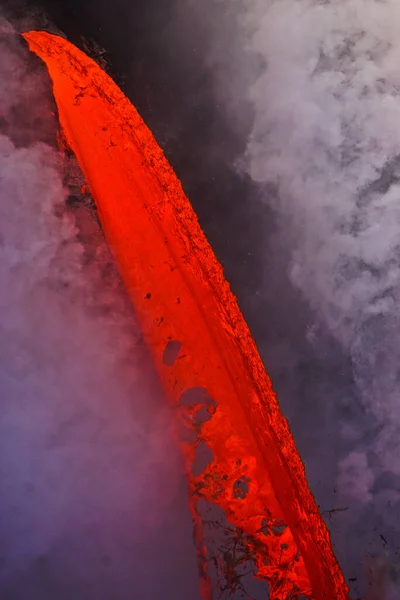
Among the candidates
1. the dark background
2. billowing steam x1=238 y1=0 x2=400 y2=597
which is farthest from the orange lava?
billowing steam x1=238 y1=0 x2=400 y2=597

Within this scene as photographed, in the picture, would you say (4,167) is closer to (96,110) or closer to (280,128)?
(96,110)

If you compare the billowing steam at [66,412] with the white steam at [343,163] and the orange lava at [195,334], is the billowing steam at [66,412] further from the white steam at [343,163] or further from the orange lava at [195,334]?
the white steam at [343,163]

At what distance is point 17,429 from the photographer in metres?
1.18

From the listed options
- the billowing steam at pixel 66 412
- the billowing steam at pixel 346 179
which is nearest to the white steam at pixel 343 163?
the billowing steam at pixel 346 179

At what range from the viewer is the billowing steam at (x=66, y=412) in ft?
3.82

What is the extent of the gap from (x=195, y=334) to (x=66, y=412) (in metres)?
0.42

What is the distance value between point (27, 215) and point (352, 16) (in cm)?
110

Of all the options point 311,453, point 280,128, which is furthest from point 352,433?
point 280,128

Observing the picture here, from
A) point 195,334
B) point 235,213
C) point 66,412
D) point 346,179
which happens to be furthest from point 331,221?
point 66,412

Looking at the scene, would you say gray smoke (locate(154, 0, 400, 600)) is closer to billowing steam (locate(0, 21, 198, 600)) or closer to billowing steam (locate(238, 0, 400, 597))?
billowing steam (locate(238, 0, 400, 597))

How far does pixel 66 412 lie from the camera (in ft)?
3.92

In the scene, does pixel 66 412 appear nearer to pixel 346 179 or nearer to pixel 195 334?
pixel 195 334

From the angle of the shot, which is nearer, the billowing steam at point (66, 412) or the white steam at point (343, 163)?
the billowing steam at point (66, 412)

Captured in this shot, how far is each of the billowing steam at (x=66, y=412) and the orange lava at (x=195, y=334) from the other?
0.07m
